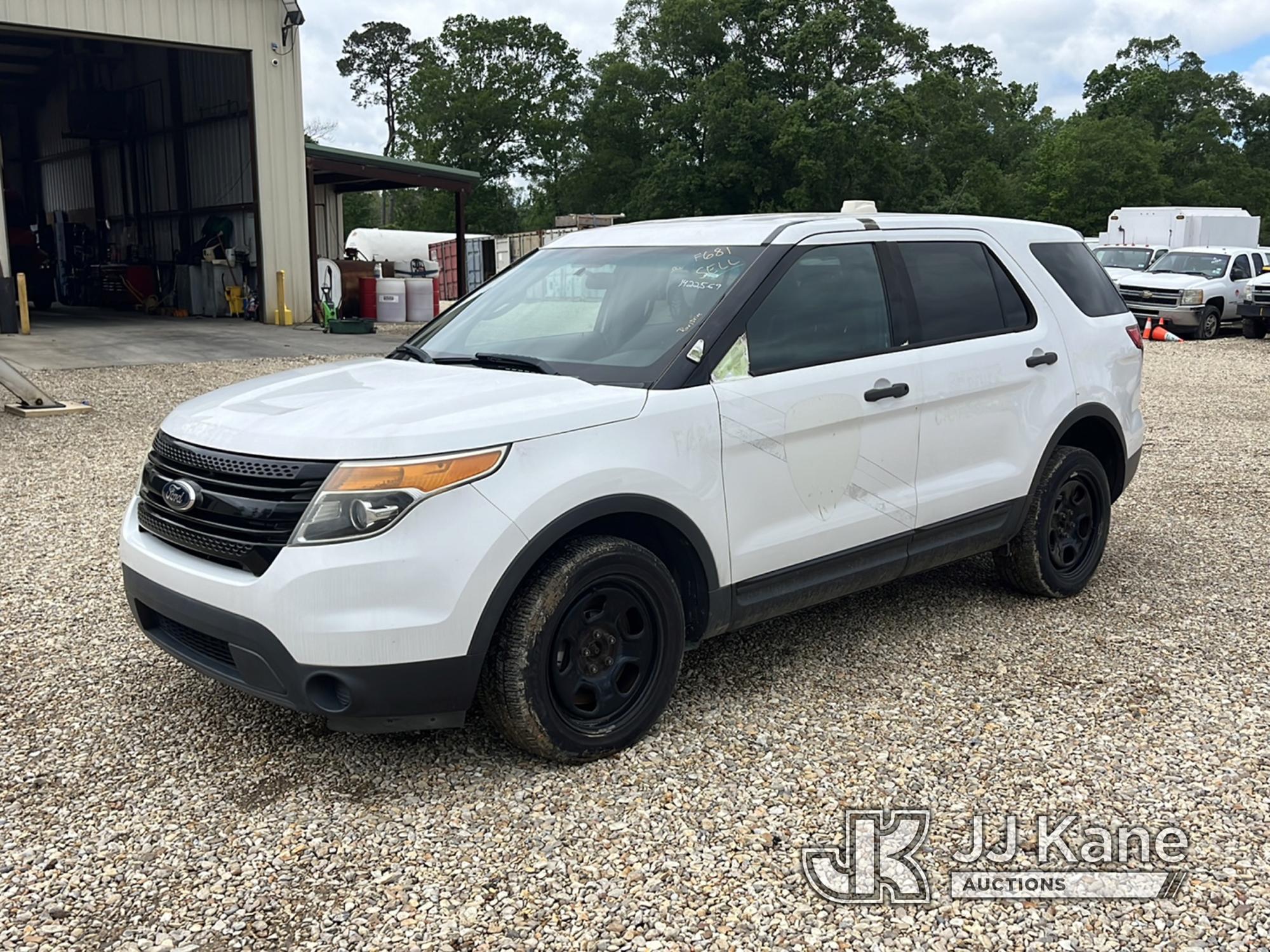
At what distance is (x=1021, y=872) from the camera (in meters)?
3.15

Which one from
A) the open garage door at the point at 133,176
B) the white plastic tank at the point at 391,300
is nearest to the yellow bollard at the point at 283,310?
the open garage door at the point at 133,176

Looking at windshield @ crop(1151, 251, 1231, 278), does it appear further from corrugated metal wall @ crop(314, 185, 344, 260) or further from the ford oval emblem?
the ford oval emblem

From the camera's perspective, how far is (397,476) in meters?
3.28

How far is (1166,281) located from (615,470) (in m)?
22.4

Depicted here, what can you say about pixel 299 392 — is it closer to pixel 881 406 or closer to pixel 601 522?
pixel 601 522

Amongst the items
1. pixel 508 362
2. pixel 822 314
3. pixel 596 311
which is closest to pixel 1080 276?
pixel 822 314

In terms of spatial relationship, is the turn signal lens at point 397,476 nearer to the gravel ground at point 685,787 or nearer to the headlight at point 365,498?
the headlight at point 365,498

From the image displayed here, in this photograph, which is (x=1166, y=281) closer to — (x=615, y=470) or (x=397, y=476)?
(x=615, y=470)

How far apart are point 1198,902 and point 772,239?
8.52 ft

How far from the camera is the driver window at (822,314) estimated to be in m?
4.15

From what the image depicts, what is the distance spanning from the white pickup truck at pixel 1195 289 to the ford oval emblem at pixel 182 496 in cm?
2250

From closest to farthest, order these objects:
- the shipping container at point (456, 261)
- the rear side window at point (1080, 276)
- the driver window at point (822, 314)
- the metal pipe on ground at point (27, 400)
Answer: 1. the driver window at point (822, 314)
2. the rear side window at point (1080, 276)
3. the metal pipe on ground at point (27, 400)
4. the shipping container at point (456, 261)

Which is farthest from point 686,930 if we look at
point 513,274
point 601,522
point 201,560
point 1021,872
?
point 513,274

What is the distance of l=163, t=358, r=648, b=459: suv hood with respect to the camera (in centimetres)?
335
